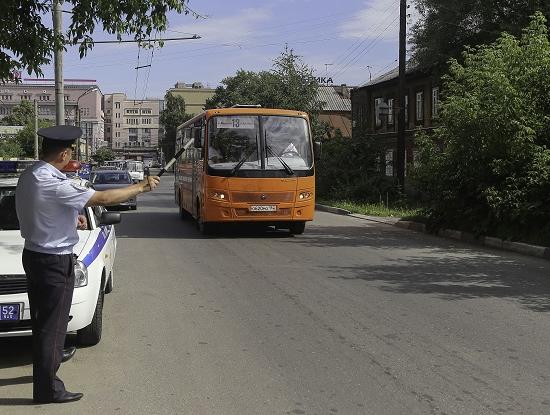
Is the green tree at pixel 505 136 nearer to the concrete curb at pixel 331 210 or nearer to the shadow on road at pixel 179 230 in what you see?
the shadow on road at pixel 179 230

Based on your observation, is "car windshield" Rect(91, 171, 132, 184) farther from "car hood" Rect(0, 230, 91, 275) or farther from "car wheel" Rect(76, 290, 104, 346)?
"car wheel" Rect(76, 290, 104, 346)

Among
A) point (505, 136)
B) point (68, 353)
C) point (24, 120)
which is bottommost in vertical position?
point (68, 353)

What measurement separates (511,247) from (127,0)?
30.6ft

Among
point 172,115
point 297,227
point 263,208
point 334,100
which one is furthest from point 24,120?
point 263,208

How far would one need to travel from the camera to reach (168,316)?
7.30 m

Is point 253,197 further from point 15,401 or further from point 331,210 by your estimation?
point 331,210

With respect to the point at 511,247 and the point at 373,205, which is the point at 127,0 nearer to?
the point at 511,247

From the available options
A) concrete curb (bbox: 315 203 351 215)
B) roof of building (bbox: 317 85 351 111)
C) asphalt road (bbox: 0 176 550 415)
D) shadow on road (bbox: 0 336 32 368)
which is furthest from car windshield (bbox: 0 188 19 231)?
roof of building (bbox: 317 85 351 111)

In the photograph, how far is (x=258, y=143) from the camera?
15648 millimetres

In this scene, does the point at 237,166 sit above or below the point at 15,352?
above

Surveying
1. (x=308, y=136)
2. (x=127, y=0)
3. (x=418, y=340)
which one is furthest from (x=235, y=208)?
(x=418, y=340)

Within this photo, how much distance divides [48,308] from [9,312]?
39.6 inches

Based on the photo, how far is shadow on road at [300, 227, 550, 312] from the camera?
882 cm

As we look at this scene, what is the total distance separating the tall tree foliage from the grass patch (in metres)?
5.06
